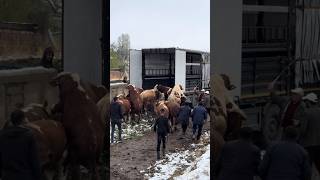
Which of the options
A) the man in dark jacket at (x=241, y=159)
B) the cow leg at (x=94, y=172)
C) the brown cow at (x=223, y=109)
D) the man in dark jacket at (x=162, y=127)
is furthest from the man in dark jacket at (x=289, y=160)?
the man in dark jacket at (x=162, y=127)

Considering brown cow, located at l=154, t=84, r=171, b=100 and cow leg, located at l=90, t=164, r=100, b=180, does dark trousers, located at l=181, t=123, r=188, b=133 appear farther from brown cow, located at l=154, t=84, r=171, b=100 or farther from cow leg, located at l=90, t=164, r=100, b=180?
cow leg, located at l=90, t=164, r=100, b=180

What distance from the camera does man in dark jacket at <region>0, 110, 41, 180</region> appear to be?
4.70 m

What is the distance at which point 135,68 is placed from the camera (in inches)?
330

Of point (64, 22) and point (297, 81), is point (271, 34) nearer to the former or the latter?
point (297, 81)

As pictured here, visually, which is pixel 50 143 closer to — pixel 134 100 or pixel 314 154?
pixel 314 154

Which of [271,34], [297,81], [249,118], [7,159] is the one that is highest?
[271,34]

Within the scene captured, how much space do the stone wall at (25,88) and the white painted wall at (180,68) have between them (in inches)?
112

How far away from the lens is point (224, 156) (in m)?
4.86

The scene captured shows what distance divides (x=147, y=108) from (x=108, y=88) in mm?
2415

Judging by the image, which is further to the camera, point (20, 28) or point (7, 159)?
point (20, 28)

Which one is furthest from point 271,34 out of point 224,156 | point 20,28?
point 20,28

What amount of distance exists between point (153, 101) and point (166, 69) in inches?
23.9

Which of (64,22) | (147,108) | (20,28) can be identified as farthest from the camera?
(147,108)

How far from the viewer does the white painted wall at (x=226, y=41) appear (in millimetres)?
5328
